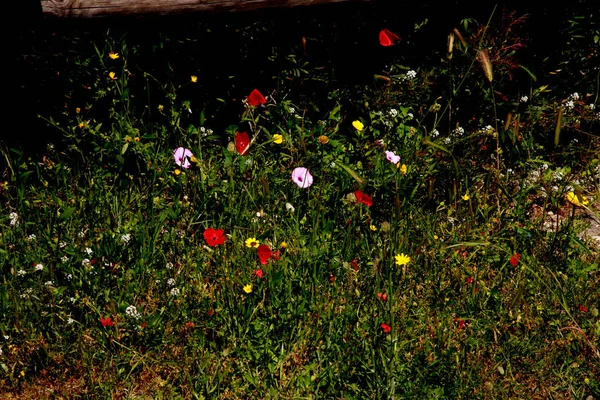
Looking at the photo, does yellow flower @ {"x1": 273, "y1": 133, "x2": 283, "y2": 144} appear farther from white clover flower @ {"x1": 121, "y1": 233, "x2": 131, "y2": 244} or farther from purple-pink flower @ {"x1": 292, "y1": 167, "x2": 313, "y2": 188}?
white clover flower @ {"x1": 121, "y1": 233, "x2": 131, "y2": 244}

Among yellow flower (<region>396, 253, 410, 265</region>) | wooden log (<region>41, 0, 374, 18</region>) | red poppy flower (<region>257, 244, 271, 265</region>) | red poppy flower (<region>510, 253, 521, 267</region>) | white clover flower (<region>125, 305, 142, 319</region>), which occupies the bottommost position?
red poppy flower (<region>510, 253, 521, 267</region>)

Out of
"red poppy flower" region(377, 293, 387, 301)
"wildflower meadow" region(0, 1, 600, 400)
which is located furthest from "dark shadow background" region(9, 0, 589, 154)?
"red poppy flower" region(377, 293, 387, 301)

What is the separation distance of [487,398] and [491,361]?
0.18 m

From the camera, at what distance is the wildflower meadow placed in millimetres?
2531

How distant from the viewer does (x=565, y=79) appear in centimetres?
369

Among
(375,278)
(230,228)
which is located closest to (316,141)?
(230,228)

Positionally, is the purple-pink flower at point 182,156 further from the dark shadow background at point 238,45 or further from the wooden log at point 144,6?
the wooden log at point 144,6

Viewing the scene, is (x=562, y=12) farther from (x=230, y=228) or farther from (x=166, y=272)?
(x=166, y=272)

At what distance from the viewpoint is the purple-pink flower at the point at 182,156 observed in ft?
9.96

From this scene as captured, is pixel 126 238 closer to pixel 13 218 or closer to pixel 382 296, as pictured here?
pixel 13 218

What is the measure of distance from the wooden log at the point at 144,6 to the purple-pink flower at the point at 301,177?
765 millimetres

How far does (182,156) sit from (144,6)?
0.68m

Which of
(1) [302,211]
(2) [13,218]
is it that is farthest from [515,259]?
(2) [13,218]

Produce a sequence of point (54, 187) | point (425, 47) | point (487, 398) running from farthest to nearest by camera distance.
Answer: point (425, 47) → point (54, 187) → point (487, 398)
